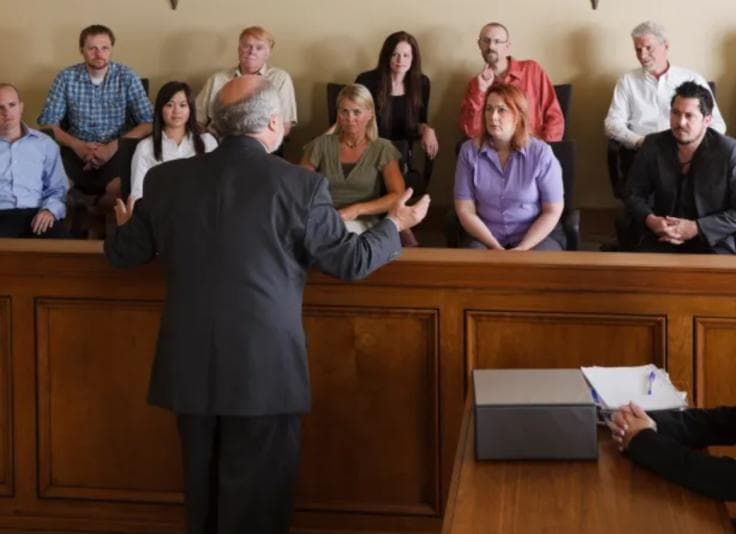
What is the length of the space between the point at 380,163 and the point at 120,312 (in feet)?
7.32

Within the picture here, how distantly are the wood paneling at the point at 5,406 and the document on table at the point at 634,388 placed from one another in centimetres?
170

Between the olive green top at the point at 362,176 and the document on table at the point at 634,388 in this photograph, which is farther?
the olive green top at the point at 362,176

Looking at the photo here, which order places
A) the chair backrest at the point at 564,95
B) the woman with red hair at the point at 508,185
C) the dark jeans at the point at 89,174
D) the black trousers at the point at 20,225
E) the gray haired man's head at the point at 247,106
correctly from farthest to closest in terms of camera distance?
1. the chair backrest at the point at 564,95
2. the dark jeans at the point at 89,174
3. the black trousers at the point at 20,225
4. the woman with red hair at the point at 508,185
5. the gray haired man's head at the point at 247,106

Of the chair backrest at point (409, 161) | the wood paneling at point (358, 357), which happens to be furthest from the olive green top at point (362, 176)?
the wood paneling at point (358, 357)

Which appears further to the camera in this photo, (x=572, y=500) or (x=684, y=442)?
(x=684, y=442)

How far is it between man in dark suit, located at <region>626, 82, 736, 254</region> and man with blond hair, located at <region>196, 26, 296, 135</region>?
7.25 ft

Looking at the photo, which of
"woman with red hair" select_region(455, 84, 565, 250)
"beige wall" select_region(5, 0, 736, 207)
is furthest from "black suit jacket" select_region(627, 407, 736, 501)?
"beige wall" select_region(5, 0, 736, 207)

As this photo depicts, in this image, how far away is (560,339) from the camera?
3.52m

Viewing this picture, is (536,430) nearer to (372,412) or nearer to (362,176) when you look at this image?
(372,412)

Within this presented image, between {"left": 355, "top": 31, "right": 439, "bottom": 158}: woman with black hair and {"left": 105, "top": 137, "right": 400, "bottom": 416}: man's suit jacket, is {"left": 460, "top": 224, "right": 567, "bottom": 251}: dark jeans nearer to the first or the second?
{"left": 355, "top": 31, "right": 439, "bottom": 158}: woman with black hair

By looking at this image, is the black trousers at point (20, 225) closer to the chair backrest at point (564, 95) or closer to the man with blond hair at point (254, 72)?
the man with blond hair at point (254, 72)

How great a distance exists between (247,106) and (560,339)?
107 cm

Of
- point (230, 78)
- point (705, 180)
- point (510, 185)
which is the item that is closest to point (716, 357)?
point (510, 185)

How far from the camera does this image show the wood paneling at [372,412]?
142 inches
